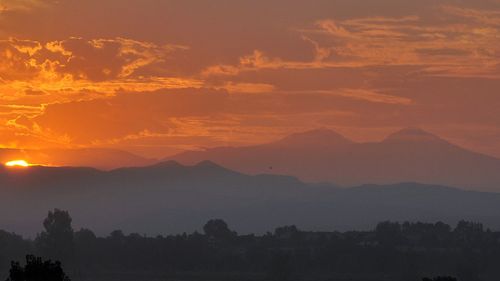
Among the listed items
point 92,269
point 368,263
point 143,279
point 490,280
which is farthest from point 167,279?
point 490,280

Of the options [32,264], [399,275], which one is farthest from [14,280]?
[399,275]

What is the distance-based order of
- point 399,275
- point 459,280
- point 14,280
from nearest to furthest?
point 14,280
point 459,280
point 399,275

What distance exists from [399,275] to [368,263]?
9.56 meters

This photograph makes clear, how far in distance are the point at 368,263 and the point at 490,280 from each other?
22.2 m

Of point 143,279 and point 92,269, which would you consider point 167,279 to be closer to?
point 143,279

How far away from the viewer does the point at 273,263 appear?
193250 mm

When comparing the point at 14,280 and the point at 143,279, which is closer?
the point at 14,280

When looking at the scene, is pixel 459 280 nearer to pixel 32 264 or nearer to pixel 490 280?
pixel 490 280

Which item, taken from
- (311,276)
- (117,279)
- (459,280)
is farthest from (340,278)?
(117,279)

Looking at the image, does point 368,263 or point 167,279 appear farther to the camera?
point 368,263

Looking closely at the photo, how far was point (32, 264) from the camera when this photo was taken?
8450 cm

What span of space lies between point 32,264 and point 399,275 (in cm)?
11364

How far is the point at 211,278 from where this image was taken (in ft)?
629

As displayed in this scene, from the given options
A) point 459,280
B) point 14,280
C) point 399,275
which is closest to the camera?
point 14,280
